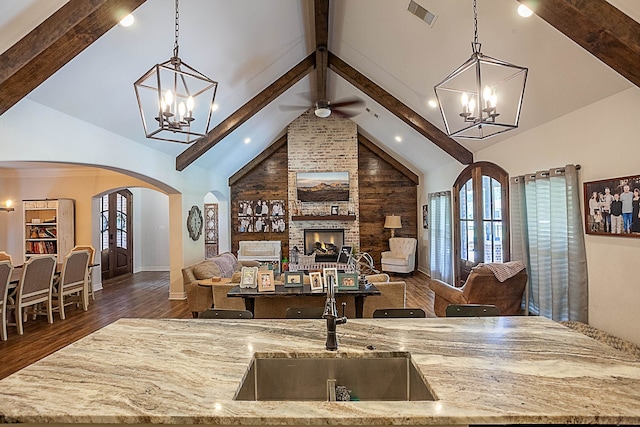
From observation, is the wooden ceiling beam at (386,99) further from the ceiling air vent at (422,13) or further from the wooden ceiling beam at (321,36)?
the ceiling air vent at (422,13)

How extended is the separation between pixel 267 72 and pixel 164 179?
2469mm

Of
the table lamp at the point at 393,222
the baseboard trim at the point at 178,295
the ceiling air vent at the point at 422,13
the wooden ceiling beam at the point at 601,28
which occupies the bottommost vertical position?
the baseboard trim at the point at 178,295

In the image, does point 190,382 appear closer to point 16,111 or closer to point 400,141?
point 16,111

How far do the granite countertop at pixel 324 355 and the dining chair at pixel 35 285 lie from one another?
3.87 meters

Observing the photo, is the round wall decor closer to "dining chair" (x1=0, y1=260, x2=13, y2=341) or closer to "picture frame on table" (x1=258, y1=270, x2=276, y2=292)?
"dining chair" (x1=0, y1=260, x2=13, y2=341)

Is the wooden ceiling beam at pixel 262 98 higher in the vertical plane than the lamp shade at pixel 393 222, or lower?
higher

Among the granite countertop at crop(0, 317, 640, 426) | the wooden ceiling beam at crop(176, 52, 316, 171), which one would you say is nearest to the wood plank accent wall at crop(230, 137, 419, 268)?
the wooden ceiling beam at crop(176, 52, 316, 171)

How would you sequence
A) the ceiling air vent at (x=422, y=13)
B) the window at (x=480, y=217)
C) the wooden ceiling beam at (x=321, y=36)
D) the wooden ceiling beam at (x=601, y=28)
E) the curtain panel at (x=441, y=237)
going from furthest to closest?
the curtain panel at (x=441, y=237) < the window at (x=480, y=217) < the wooden ceiling beam at (x=321, y=36) < the ceiling air vent at (x=422, y=13) < the wooden ceiling beam at (x=601, y=28)

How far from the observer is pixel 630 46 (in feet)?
8.61

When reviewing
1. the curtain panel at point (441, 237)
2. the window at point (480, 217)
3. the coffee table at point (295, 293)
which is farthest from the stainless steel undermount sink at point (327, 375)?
the curtain panel at point (441, 237)

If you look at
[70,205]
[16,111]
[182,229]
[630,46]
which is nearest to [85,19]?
[16,111]

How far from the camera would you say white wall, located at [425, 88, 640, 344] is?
330 centimetres

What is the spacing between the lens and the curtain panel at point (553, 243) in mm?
3953

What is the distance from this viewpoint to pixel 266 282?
3.98 meters
